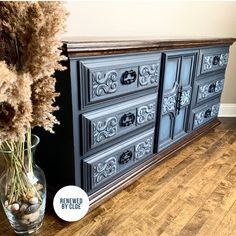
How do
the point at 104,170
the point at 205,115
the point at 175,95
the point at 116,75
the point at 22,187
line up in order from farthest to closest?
the point at 205,115 < the point at 175,95 < the point at 104,170 < the point at 116,75 < the point at 22,187

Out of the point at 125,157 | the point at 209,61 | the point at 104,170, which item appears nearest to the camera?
the point at 104,170

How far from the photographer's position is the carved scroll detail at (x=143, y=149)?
1403mm

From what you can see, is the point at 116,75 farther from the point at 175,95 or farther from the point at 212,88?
the point at 212,88

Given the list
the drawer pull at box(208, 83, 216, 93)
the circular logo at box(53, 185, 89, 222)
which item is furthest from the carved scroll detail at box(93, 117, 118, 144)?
the drawer pull at box(208, 83, 216, 93)

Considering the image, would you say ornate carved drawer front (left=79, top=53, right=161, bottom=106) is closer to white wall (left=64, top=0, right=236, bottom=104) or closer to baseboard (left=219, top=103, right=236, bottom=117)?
white wall (left=64, top=0, right=236, bottom=104)

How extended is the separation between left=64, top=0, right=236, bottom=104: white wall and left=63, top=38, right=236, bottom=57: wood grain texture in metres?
0.41

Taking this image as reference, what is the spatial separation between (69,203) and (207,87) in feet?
4.36

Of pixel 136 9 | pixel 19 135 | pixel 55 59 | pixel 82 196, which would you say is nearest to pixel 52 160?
pixel 82 196

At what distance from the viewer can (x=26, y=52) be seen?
75 cm

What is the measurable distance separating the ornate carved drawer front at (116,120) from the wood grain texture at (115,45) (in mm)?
253

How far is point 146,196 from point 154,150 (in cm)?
33

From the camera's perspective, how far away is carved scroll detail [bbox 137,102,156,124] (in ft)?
4.32

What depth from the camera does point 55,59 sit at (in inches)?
29.7

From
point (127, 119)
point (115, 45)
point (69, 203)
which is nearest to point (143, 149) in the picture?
point (127, 119)
